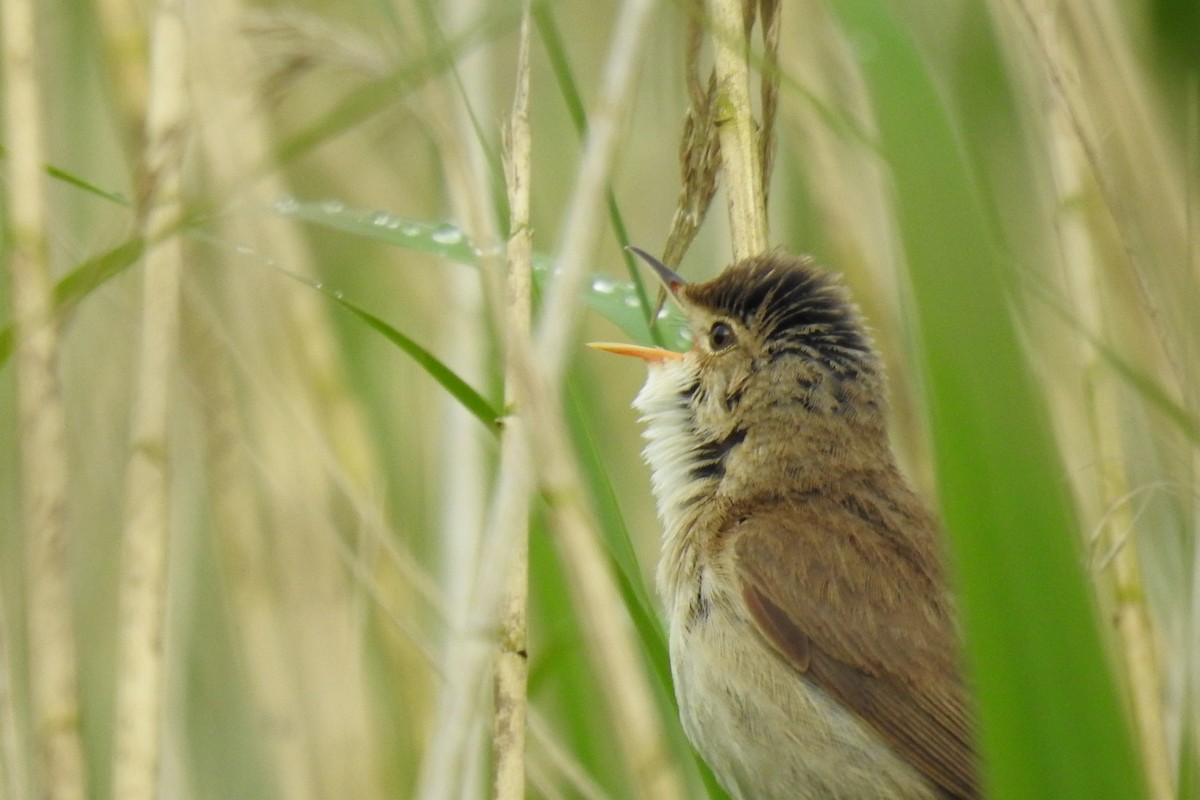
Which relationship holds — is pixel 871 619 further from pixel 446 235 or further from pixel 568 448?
pixel 446 235

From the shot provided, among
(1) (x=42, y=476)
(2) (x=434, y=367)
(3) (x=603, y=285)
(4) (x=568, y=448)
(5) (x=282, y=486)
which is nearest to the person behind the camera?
(4) (x=568, y=448)

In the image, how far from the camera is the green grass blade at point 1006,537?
3.54ft

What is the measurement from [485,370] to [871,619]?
42.2 inches

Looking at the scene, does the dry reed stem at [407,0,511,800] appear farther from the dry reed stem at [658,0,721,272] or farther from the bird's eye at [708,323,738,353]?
the bird's eye at [708,323,738,353]

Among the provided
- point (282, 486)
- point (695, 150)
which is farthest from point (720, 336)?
point (282, 486)

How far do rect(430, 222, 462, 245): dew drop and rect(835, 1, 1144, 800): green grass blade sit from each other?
98cm

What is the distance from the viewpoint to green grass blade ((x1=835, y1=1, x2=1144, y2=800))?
3.54 feet

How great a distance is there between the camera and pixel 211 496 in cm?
286

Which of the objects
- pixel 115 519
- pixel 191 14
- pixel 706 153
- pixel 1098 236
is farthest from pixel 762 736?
pixel 115 519

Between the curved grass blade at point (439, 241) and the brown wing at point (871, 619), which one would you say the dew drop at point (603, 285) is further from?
the brown wing at point (871, 619)

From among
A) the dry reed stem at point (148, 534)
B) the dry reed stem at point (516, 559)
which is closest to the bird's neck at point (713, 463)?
the dry reed stem at point (516, 559)

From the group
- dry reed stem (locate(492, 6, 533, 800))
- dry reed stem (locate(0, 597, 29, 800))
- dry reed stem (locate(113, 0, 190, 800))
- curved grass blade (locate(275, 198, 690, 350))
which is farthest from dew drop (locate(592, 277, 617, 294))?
dry reed stem (locate(0, 597, 29, 800))

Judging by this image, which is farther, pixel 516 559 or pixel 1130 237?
pixel 1130 237

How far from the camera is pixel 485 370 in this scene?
112 inches
